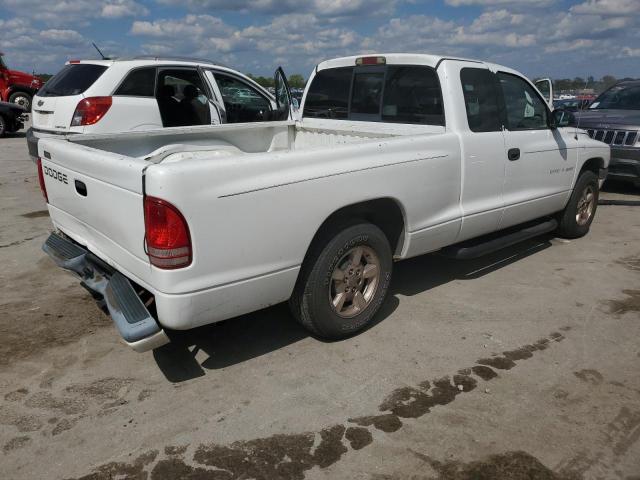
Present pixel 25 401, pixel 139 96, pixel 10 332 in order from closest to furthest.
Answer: pixel 25 401 → pixel 10 332 → pixel 139 96

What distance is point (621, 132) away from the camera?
328 inches

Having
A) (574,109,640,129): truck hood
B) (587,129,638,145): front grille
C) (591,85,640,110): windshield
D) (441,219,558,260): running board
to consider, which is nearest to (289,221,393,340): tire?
(441,219,558,260): running board

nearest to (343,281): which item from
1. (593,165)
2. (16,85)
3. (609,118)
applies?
(593,165)

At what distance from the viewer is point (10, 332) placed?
385 centimetres

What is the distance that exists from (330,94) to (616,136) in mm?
5470

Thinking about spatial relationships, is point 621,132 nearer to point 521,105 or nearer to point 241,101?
point 521,105

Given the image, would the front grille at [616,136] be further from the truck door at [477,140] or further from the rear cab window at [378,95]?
the rear cab window at [378,95]

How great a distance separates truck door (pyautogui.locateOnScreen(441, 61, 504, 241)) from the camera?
4.22 metres

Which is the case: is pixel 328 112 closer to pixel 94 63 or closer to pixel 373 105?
pixel 373 105

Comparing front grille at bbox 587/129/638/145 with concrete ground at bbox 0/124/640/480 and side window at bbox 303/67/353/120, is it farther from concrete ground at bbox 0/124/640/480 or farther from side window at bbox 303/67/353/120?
side window at bbox 303/67/353/120


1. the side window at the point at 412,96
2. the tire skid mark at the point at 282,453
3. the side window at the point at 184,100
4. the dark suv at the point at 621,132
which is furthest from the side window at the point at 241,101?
the tire skid mark at the point at 282,453

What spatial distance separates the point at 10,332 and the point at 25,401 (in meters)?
0.98

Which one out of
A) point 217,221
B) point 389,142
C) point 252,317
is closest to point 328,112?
point 389,142

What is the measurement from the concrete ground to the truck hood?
14.7 feet
